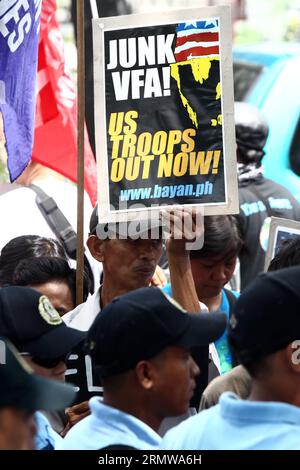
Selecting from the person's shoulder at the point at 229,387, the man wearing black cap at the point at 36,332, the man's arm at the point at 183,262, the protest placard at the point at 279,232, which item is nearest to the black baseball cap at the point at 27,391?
the man wearing black cap at the point at 36,332

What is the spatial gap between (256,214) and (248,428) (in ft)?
12.5

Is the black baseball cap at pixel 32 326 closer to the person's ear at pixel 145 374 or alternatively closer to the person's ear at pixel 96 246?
the person's ear at pixel 145 374

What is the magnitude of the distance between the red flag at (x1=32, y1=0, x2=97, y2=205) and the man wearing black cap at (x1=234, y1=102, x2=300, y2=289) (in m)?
0.96

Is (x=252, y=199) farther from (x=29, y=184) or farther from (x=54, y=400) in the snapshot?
(x=54, y=400)

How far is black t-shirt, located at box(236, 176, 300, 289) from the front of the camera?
6.92 meters

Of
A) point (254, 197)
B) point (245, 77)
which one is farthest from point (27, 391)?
point (245, 77)

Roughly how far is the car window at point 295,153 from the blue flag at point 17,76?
12.1 feet

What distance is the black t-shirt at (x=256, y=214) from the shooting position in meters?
6.92

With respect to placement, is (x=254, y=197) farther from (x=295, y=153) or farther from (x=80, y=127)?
(x=80, y=127)

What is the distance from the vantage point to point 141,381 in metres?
3.53

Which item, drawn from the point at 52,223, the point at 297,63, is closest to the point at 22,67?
the point at 52,223

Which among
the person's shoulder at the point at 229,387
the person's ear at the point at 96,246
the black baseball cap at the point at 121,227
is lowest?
the person's shoulder at the point at 229,387

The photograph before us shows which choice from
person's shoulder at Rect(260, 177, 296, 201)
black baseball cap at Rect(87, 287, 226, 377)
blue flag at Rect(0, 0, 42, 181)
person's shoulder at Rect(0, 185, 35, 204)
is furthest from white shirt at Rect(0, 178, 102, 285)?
black baseball cap at Rect(87, 287, 226, 377)

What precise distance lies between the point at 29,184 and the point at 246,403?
3177mm
